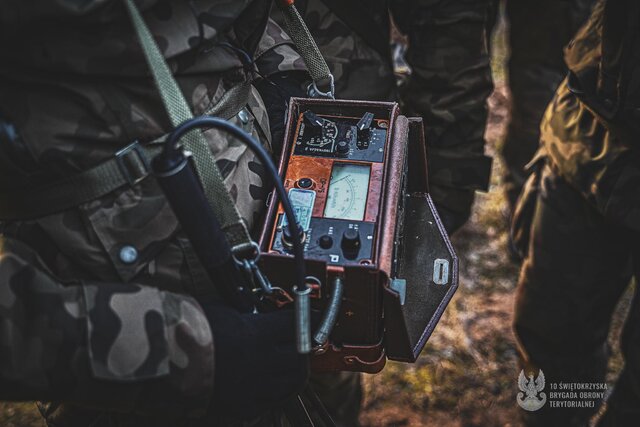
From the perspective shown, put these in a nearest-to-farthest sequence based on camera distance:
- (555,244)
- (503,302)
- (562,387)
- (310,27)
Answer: (310,27), (555,244), (562,387), (503,302)

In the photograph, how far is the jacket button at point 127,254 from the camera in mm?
1103

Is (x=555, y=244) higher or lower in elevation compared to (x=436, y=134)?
lower

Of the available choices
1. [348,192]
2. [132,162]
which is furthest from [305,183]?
[132,162]

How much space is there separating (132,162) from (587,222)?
147cm

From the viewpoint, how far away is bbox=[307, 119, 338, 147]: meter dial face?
4.19ft

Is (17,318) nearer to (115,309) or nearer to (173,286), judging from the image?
(115,309)

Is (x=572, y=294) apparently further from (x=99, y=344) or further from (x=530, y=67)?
(x=530, y=67)

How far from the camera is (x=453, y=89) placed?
2.08m

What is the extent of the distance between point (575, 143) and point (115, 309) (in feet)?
4.88

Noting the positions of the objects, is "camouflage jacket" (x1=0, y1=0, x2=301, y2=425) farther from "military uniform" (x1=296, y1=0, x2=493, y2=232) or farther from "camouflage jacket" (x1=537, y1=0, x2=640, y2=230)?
"camouflage jacket" (x1=537, y1=0, x2=640, y2=230)

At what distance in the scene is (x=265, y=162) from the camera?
102 centimetres

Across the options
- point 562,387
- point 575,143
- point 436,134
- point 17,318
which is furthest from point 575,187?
point 17,318

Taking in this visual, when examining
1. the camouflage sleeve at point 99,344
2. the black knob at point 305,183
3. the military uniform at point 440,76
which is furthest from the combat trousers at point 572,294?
→ the camouflage sleeve at point 99,344

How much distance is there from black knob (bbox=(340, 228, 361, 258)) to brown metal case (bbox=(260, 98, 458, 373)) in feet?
0.10
